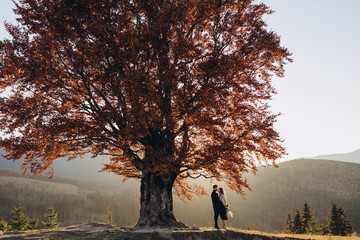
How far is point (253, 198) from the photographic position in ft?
242

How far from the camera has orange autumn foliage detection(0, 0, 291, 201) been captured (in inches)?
370

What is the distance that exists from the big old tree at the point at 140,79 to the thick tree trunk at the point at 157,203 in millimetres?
98

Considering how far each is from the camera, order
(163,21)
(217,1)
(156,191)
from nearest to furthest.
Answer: (163,21) < (217,1) < (156,191)

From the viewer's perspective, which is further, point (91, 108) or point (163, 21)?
point (91, 108)

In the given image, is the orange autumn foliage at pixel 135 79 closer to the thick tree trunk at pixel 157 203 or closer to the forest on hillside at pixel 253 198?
the thick tree trunk at pixel 157 203

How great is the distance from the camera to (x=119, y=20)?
32.1ft

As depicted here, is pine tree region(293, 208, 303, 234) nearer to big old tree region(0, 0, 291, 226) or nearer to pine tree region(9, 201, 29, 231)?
big old tree region(0, 0, 291, 226)

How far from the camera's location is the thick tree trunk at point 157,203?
1160 cm

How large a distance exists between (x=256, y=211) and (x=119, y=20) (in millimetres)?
67470

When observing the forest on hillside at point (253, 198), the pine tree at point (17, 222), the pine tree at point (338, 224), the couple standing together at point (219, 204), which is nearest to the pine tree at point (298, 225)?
the pine tree at point (338, 224)

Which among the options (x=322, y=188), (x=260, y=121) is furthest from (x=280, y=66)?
(x=322, y=188)

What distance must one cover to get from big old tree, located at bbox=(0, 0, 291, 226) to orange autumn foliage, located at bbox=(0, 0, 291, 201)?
45mm

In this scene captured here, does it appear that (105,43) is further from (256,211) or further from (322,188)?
(322,188)

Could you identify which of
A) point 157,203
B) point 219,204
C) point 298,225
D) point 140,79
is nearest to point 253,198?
point 298,225
